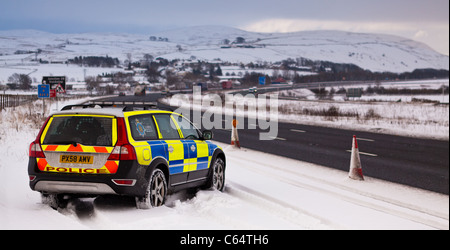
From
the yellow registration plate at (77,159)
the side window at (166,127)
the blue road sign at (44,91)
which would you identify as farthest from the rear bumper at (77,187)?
the blue road sign at (44,91)

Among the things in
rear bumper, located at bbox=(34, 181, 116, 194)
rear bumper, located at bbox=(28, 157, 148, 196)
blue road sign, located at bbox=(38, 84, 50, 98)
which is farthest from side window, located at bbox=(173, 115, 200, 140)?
blue road sign, located at bbox=(38, 84, 50, 98)

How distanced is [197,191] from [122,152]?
2.59 metres

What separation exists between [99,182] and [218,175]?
2.99m

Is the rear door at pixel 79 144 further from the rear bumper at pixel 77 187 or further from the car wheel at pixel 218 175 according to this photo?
the car wheel at pixel 218 175

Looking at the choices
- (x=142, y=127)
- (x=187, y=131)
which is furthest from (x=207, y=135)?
(x=142, y=127)

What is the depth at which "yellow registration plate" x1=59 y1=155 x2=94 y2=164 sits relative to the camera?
7.39m

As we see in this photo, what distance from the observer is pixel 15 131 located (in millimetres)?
19047

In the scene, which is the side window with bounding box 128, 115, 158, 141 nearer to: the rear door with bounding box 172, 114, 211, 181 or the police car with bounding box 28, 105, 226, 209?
the police car with bounding box 28, 105, 226, 209

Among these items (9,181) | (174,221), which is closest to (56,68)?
(9,181)

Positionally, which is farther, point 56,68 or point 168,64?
point 168,64

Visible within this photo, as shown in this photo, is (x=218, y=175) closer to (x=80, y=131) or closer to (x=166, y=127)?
(x=166, y=127)

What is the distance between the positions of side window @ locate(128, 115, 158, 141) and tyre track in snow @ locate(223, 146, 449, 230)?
2506 mm

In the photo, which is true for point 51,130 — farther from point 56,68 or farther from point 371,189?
point 56,68
